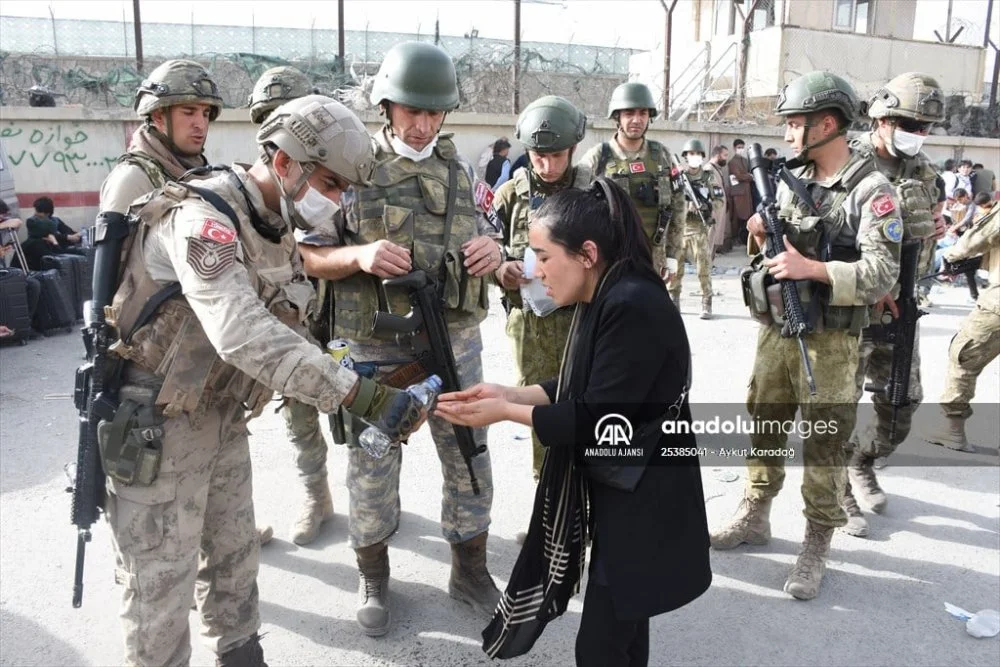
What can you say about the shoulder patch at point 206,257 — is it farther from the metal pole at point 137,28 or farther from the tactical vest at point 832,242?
the metal pole at point 137,28

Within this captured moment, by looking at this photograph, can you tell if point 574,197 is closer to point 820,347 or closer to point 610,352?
point 610,352

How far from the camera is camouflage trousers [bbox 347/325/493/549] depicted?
288 cm

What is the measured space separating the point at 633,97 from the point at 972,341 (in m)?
2.73

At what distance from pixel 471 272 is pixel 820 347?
1526mm

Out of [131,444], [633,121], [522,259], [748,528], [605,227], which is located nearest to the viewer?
[605,227]

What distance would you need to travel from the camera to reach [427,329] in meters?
2.71

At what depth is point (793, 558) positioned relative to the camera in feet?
11.3

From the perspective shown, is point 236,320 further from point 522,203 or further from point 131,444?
point 522,203

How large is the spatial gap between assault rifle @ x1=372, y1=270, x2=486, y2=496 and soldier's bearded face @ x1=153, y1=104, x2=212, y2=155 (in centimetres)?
162

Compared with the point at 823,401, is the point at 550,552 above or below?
below

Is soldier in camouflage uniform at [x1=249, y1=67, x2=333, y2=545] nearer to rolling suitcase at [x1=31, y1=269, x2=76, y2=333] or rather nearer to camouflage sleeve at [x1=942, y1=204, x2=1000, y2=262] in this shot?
camouflage sleeve at [x1=942, y1=204, x2=1000, y2=262]

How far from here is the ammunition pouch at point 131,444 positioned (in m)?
2.07

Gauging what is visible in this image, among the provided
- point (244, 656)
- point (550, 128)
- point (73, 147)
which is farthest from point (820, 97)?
point (73, 147)

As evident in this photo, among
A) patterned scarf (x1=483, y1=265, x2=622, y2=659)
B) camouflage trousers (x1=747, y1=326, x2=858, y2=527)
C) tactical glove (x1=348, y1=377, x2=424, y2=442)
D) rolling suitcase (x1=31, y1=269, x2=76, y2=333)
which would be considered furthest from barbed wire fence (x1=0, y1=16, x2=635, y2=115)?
patterned scarf (x1=483, y1=265, x2=622, y2=659)
